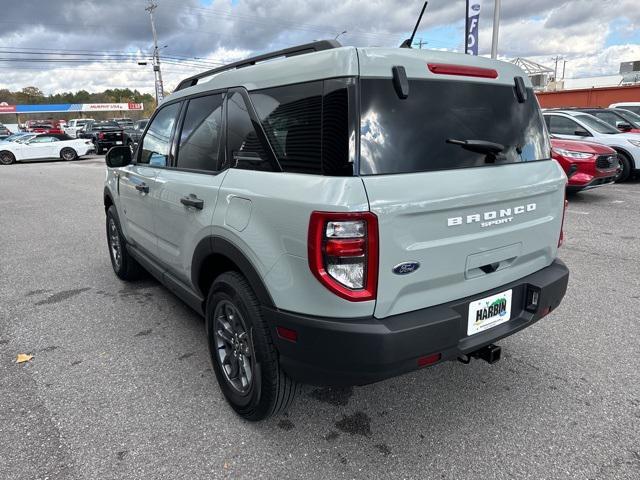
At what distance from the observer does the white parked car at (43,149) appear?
2288cm

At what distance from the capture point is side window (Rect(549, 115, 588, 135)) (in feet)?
33.4

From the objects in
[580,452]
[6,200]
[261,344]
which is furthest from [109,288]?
[6,200]

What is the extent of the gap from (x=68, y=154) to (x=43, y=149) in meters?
1.12

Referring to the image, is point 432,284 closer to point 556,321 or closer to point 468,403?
point 468,403

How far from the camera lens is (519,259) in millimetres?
2482

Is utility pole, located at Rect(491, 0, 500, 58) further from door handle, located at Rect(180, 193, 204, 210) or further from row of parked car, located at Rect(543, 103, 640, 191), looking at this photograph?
door handle, located at Rect(180, 193, 204, 210)

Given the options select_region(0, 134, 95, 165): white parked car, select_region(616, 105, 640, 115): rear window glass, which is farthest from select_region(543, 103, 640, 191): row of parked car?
select_region(0, 134, 95, 165): white parked car

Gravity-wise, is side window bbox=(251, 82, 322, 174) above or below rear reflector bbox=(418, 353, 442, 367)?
above

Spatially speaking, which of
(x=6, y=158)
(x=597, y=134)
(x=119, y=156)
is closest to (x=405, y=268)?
(x=119, y=156)

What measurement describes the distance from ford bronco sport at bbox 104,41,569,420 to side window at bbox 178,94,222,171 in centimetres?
3

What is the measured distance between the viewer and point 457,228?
2.14m

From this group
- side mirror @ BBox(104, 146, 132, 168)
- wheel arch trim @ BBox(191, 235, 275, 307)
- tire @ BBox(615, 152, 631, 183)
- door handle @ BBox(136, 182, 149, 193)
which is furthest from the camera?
tire @ BBox(615, 152, 631, 183)

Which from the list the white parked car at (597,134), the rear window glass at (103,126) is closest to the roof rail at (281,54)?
the white parked car at (597,134)

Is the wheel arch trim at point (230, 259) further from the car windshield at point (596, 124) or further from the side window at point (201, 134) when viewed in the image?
the car windshield at point (596, 124)
